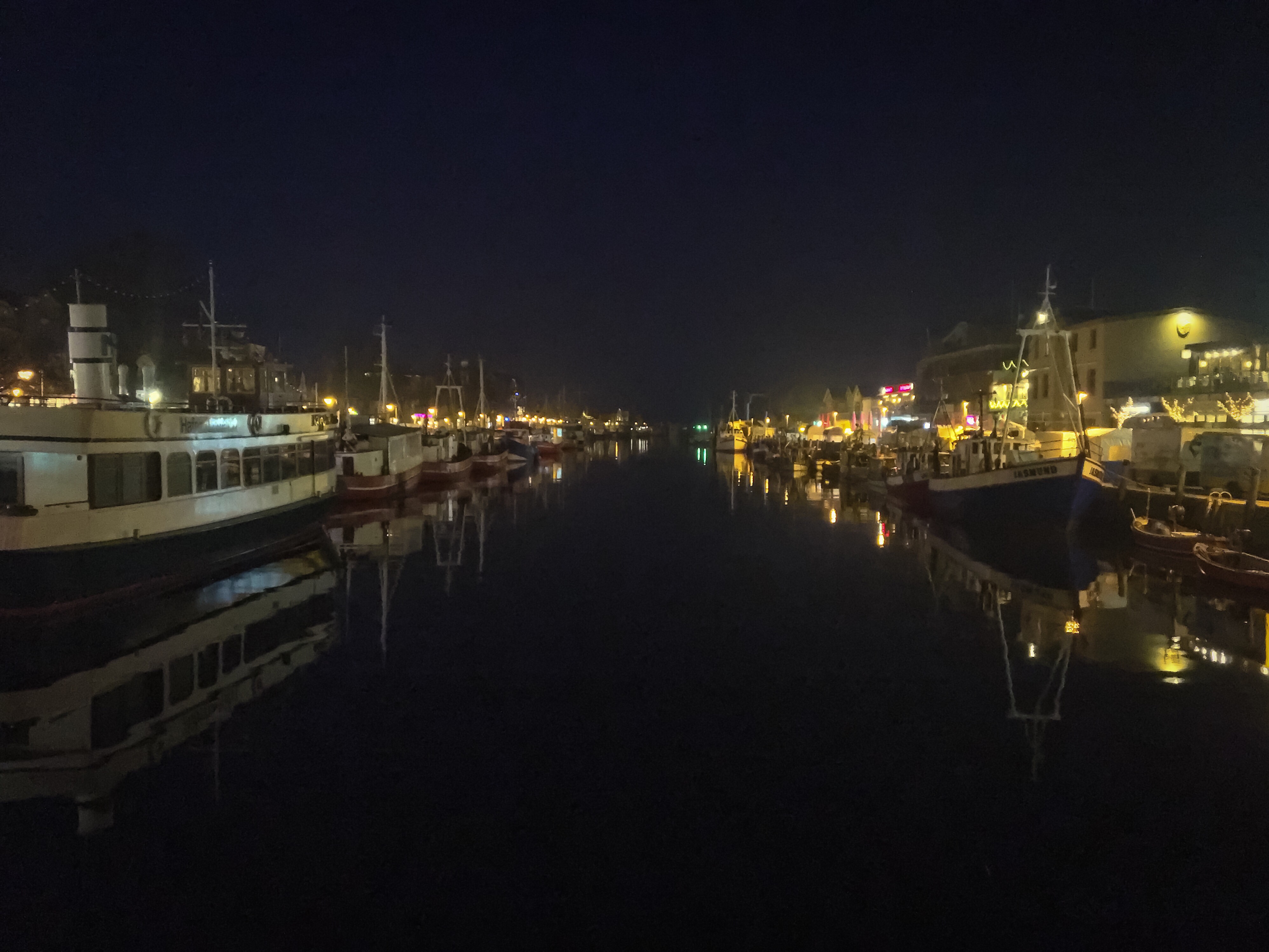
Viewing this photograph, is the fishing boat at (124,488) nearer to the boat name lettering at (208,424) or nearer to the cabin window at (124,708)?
the boat name lettering at (208,424)

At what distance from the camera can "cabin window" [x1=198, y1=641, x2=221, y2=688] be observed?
36.4 feet

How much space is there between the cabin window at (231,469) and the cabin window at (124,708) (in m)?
8.69

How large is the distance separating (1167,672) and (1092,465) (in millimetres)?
15978

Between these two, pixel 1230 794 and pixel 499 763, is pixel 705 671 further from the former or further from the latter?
pixel 1230 794

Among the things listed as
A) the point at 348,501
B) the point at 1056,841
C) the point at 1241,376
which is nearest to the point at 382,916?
the point at 1056,841

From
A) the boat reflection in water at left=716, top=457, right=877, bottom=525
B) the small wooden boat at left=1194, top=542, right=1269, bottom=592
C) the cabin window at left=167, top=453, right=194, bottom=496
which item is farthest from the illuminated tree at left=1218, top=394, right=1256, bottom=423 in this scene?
the cabin window at left=167, top=453, right=194, bottom=496

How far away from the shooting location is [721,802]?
24.6ft

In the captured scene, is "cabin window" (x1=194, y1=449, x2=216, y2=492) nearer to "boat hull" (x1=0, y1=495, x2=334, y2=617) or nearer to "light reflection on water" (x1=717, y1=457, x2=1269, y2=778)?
"boat hull" (x1=0, y1=495, x2=334, y2=617)

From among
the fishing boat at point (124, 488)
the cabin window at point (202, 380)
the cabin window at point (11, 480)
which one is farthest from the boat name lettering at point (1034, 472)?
the cabin window at point (11, 480)

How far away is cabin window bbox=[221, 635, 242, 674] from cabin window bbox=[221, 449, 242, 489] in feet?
23.1

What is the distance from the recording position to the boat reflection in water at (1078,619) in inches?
459

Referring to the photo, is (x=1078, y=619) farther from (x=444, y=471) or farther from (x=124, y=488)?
(x=444, y=471)

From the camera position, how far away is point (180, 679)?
11180 mm

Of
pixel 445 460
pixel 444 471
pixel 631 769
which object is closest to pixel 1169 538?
pixel 631 769
